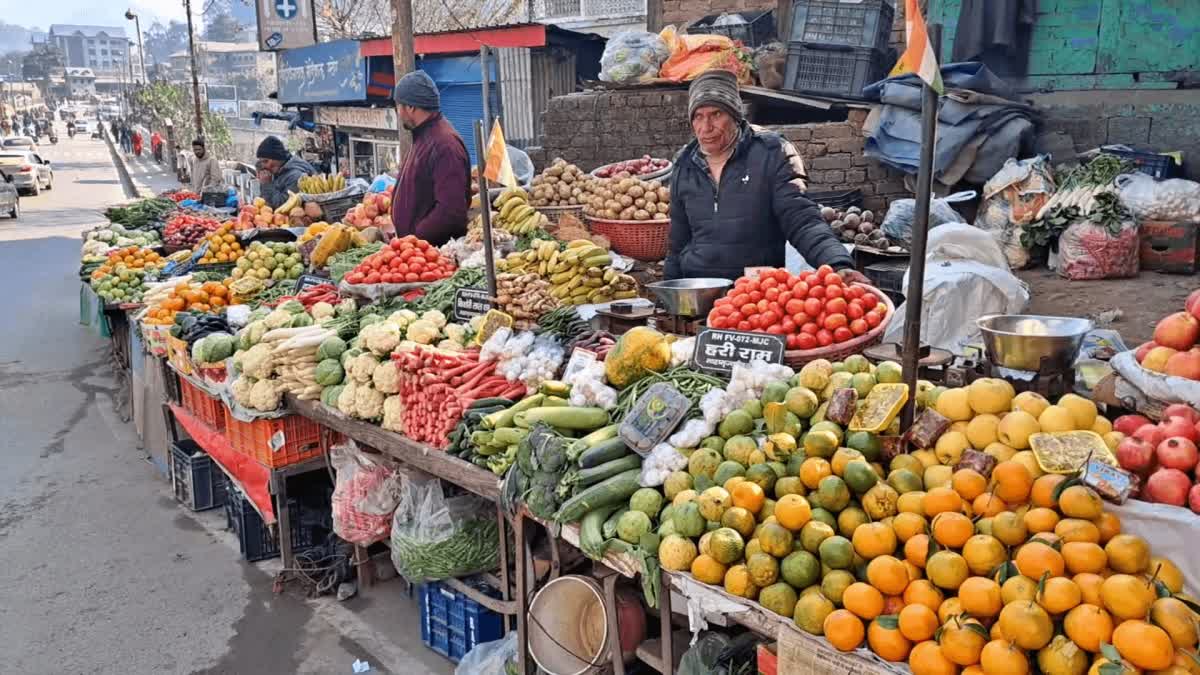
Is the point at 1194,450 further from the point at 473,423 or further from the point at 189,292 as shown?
the point at 189,292

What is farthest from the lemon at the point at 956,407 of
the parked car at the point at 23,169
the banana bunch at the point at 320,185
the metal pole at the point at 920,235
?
the parked car at the point at 23,169

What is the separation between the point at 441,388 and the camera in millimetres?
3852

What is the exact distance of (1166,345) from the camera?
2465mm

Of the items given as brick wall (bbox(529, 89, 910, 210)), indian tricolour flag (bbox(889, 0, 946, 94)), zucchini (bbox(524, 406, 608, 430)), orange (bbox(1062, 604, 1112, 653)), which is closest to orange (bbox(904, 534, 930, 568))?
orange (bbox(1062, 604, 1112, 653))

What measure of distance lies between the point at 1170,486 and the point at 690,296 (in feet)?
6.18

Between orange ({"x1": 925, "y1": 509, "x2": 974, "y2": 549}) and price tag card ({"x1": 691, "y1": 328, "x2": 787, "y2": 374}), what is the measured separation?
3.02 feet

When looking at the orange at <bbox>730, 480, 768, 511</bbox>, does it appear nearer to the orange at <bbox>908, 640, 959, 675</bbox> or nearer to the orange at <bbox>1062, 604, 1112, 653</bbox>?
the orange at <bbox>908, 640, 959, 675</bbox>

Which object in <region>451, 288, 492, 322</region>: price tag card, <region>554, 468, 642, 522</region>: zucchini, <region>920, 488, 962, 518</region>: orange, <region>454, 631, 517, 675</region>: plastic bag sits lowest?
<region>454, 631, 517, 675</region>: plastic bag

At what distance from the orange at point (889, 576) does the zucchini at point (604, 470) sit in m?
0.97

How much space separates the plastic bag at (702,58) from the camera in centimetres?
1015

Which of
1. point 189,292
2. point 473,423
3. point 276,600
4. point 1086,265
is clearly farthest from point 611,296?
point 1086,265

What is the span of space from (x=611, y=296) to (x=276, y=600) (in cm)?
246

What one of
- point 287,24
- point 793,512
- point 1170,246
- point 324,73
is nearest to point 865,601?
point 793,512

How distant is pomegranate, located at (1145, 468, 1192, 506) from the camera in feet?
6.86
